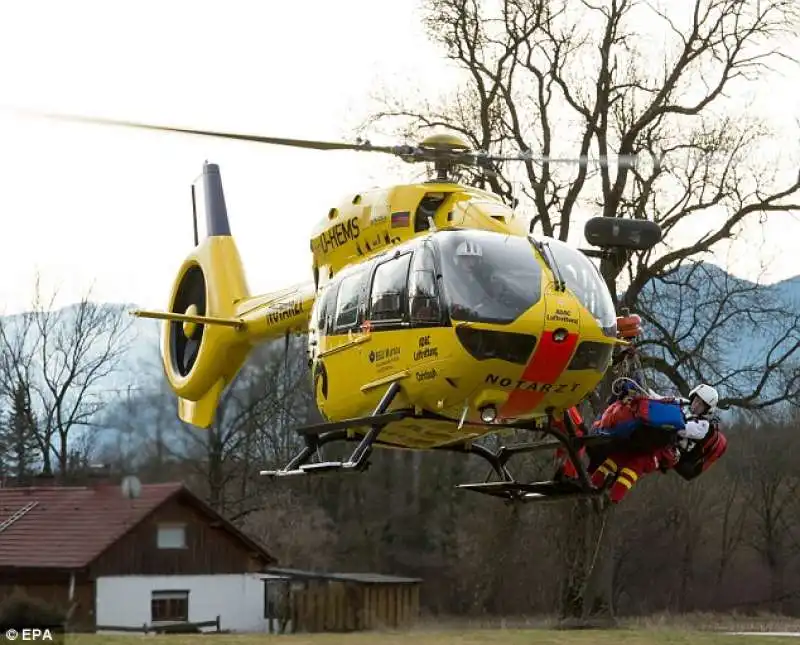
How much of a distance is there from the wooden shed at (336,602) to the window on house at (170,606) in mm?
3200

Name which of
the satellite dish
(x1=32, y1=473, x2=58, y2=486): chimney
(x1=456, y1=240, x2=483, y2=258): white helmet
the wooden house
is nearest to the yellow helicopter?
(x1=456, y1=240, x2=483, y2=258): white helmet

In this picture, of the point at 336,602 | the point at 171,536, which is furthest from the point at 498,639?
the point at 336,602

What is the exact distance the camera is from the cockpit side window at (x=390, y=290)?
12984 millimetres

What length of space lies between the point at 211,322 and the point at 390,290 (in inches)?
232

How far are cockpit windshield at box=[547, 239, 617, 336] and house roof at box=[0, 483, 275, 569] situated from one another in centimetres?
3171

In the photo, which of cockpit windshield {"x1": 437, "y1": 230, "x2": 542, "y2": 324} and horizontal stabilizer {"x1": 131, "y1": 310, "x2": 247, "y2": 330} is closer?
cockpit windshield {"x1": 437, "y1": 230, "x2": 542, "y2": 324}

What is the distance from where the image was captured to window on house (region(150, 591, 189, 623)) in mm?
43469

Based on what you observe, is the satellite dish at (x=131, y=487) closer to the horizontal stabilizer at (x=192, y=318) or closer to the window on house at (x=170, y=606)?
the window on house at (x=170, y=606)

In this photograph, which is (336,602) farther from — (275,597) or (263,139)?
(263,139)

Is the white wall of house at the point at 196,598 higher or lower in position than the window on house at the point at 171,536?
lower

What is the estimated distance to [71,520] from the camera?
144 feet

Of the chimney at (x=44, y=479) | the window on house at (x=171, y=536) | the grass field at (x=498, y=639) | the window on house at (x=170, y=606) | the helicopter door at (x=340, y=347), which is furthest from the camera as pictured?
the chimney at (x=44, y=479)

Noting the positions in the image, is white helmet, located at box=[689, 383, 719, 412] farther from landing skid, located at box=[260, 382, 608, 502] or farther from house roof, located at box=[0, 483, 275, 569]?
house roof, located at box=[0, 483, 275, 569]

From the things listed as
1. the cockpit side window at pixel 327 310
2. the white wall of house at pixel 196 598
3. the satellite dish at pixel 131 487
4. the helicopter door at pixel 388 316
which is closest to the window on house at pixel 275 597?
the white wall of house at pixel 196 598
